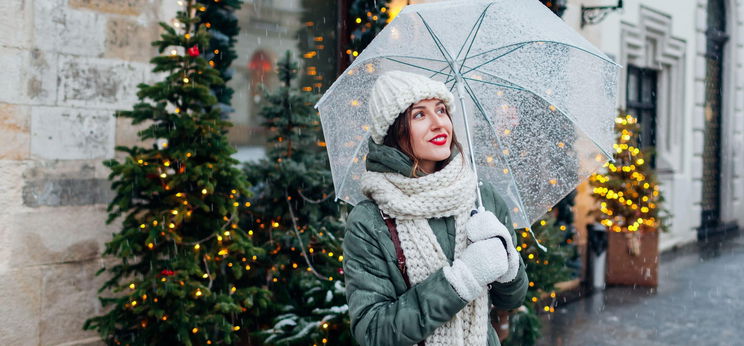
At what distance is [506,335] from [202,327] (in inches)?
88.6

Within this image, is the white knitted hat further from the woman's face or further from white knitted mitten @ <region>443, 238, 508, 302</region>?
white knitted mitten @ <region>443, 238, 508, 302</region>

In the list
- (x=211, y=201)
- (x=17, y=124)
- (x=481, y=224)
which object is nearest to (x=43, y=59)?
(x=17, y=124)

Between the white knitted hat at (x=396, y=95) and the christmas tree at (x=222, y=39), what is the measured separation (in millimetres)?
3099

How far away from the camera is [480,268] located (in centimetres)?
200

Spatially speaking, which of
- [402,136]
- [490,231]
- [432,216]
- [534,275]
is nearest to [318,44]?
[534,275]

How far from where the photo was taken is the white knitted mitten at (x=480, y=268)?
Result: 6.55ft

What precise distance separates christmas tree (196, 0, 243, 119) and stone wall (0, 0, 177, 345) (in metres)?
0.66

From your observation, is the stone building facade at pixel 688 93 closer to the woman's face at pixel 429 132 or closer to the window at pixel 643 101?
the window at pixel 643 101

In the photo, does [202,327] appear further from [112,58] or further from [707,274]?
[707,274]

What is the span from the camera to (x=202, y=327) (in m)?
3.85

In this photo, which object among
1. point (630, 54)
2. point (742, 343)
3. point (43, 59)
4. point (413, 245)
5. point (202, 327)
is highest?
point (630, 54)

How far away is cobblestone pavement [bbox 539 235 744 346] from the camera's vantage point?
6.13 metres

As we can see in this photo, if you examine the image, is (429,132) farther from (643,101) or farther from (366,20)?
(643,101)

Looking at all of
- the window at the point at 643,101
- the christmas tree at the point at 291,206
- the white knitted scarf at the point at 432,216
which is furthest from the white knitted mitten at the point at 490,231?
the window at the point at 643,101
